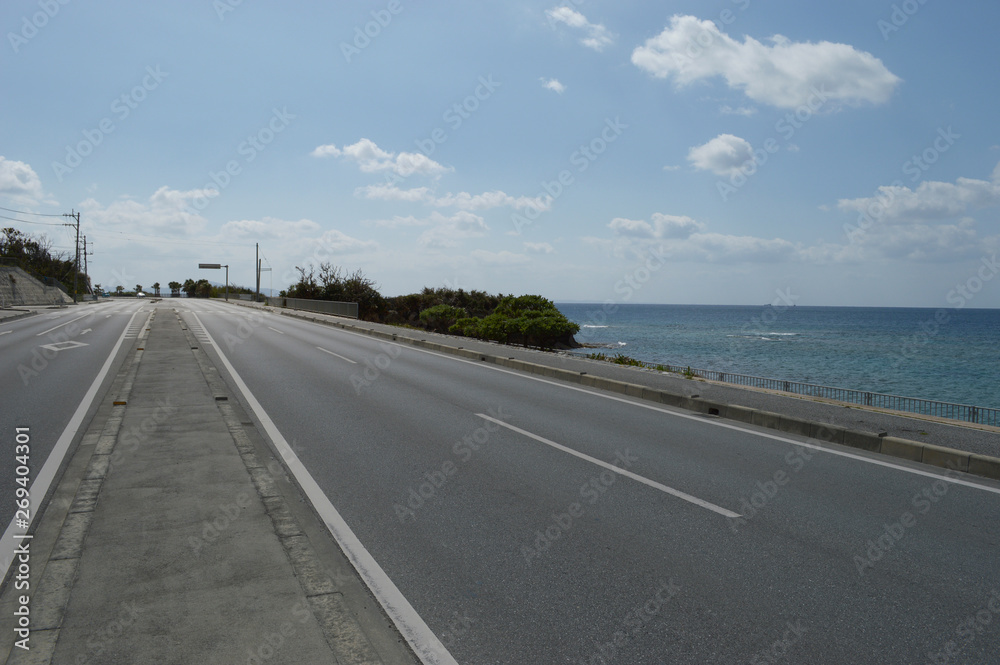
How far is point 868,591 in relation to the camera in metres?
4.02

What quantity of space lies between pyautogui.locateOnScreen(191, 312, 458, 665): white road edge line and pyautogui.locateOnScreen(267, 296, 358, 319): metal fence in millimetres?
34442

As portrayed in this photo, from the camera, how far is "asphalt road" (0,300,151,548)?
6.38m

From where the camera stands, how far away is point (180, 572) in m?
3.89

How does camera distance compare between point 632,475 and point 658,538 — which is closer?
point 658,538

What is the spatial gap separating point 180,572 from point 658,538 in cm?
336

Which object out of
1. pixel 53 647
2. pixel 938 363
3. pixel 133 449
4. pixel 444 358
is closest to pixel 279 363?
pixel 444 358

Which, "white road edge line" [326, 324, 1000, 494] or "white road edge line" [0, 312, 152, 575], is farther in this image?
"white road edge line" [326, 324, 1000, 494]

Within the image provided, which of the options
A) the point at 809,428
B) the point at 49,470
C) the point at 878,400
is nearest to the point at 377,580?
the point at 49,470

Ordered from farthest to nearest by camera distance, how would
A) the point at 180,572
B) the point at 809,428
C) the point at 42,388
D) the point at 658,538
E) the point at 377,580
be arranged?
the point at 42,388, the point at 809,428, the point at 658,538, the point at 377,580, the point at 180,572

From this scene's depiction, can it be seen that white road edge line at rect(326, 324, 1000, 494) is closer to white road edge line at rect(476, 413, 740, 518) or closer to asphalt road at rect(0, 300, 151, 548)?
white road edge line at rect(476, 413, 740, 518)
